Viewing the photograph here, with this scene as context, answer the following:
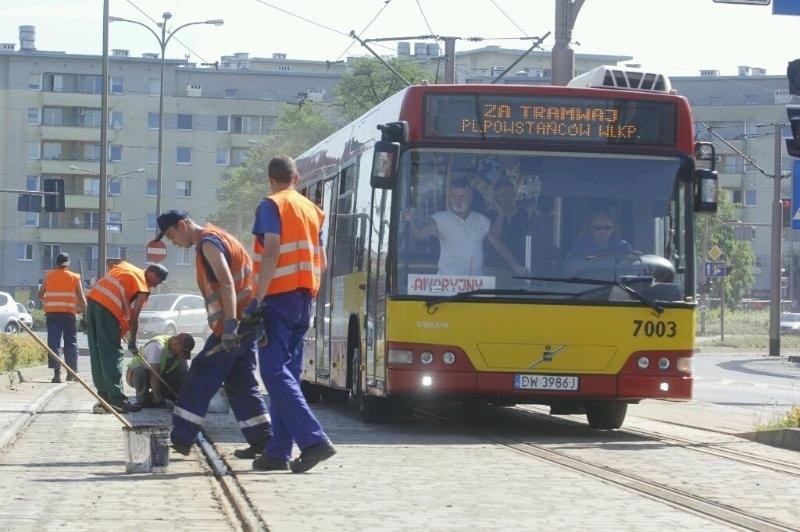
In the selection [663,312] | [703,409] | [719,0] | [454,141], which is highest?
[719,0]

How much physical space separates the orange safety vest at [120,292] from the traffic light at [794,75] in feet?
20.4

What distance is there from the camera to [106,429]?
13.3m

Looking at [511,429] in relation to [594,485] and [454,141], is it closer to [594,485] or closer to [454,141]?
[454,141]

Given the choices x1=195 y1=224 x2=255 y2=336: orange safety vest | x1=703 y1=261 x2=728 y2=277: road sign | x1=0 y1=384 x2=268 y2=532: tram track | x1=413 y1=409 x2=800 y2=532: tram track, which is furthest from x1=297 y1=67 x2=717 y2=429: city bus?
x1=703 y1=261 x2=728 y2=277: road sign

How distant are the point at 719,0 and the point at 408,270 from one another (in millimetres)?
5197

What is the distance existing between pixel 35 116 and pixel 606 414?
88.1 meters

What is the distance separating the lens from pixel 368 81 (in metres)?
79.5

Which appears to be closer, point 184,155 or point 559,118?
point 559,118

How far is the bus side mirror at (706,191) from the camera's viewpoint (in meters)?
13.4

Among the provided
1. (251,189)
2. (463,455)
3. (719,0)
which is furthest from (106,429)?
(251,189)

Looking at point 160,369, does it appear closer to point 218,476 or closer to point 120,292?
point 120,292

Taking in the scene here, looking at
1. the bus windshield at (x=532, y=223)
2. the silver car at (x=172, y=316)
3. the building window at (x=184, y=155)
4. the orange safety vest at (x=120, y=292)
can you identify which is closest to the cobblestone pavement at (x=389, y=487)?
the bus windshield at (x=532, y=223)

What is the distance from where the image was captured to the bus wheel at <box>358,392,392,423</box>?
14.3 meters

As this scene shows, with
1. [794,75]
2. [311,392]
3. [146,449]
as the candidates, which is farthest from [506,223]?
[311,392]
